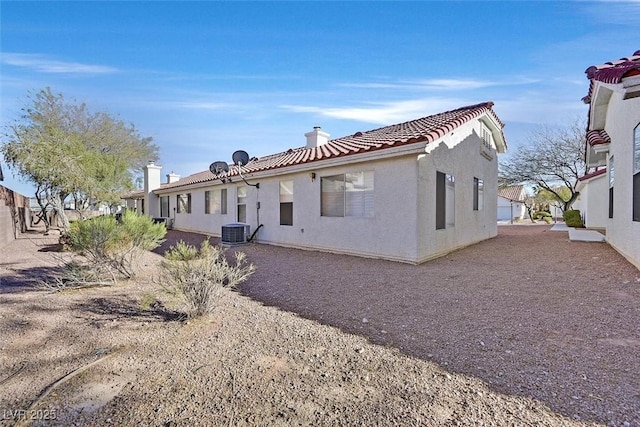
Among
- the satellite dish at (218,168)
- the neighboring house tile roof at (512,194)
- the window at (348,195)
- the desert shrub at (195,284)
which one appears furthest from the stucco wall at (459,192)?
the neighboring house tile roof at (512,194)

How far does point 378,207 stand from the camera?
28.9 ft

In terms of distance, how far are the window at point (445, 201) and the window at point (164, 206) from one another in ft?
59.0

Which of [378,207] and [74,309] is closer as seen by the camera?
[74,309]

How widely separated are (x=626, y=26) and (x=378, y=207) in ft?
28.8

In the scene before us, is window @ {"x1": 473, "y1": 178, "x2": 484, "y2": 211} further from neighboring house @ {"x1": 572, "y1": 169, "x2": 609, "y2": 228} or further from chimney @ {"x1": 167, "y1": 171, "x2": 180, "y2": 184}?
chimney @ {"x1": 167, "y1": 171, "x2": 180, "y2": 184}

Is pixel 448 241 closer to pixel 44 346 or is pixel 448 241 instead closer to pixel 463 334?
pixel 463 334

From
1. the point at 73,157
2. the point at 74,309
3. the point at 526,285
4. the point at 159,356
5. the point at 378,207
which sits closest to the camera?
the point at 159,356

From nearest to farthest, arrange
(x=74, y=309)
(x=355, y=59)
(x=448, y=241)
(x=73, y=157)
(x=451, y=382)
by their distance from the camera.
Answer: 1. (x=451, y=382)
2. (x=74, y=309)
3. (x=448, y=241)
4. (x=355, y=59)
5. (x=73, y=157)

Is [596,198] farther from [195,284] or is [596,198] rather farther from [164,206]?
[164,206]

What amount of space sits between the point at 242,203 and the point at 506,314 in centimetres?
1142

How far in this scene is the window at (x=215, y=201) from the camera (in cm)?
1532

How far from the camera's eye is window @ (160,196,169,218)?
21516 millimetres

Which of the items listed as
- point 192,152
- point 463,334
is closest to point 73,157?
point 192,152

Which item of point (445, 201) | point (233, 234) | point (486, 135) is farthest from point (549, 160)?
point (233, 234)
